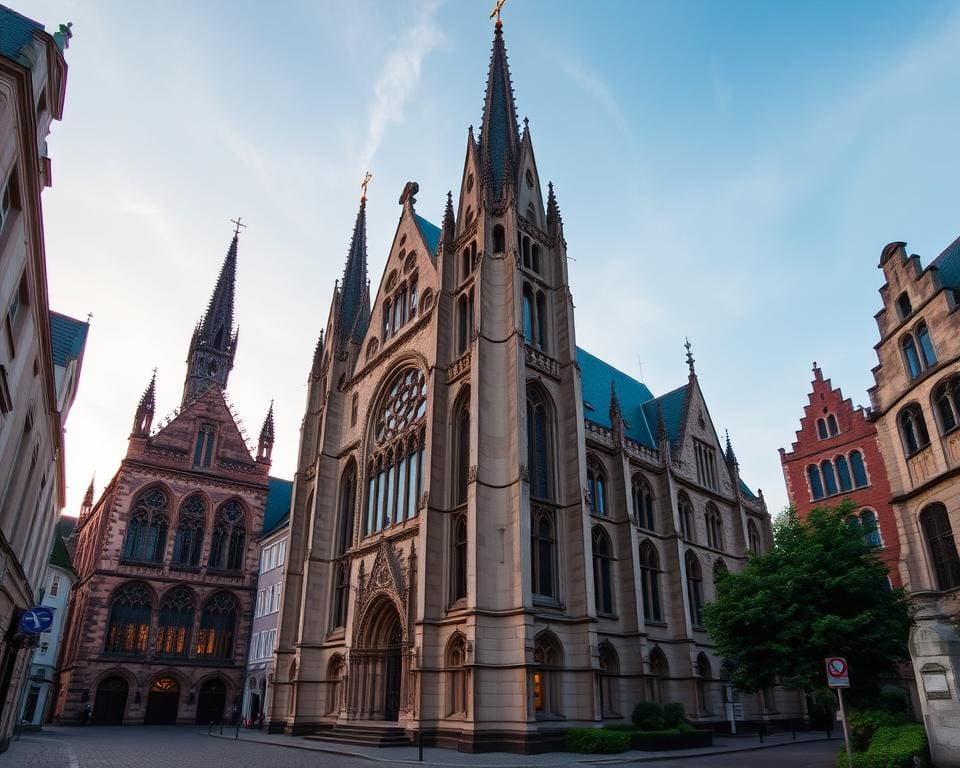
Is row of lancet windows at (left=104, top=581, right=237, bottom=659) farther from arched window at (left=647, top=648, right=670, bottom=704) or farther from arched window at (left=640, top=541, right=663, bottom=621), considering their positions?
arched window at (left=647, top=648, right=670, bottom=704)

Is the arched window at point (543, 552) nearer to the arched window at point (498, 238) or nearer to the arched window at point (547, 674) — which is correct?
the arched window at point (547, 674)

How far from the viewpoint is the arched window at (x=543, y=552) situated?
26.4 meters

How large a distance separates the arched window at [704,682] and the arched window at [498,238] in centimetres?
2213

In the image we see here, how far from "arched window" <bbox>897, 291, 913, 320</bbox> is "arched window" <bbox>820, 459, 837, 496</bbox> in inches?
769

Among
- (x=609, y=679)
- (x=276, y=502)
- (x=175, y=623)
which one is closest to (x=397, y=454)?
(x=609, y=679)

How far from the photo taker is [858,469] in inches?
1497

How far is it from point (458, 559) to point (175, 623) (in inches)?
1267

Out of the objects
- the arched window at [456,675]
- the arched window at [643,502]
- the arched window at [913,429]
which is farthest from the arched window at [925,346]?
the arched window at [456,675]

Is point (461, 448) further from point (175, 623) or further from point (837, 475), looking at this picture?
point (175, 623)

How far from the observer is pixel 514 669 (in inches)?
911

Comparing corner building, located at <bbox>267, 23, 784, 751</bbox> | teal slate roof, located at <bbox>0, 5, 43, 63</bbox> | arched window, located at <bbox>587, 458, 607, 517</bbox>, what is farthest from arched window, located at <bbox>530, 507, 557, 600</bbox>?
teal slate roof, located at <bbox>0, 5, 43, 63</bbox>

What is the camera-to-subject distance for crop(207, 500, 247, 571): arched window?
171ft

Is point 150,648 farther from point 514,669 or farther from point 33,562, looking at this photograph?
point 514,669

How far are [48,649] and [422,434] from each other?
34.6 meters
